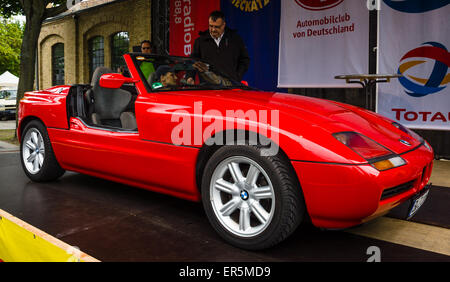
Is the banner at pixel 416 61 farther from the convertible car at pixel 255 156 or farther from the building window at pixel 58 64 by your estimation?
the building window at pixel 58 64

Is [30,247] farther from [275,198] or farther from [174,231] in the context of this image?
[275,198]

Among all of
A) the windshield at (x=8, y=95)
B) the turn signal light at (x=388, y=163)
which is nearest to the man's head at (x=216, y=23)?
the turn signal light at (x=388, y=163)

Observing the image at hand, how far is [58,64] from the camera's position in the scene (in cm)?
1661

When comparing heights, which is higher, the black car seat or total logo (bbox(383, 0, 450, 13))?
total logo (bbox(383, 0, 450, 13))

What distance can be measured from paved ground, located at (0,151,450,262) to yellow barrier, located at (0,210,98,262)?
1.51 ft

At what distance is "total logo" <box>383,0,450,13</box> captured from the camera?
18.5 feet

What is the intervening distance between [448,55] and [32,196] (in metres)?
5.57

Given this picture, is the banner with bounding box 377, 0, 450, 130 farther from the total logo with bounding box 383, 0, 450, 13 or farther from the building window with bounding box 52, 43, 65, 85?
the building window with bounding box 52, 43, 65, 85

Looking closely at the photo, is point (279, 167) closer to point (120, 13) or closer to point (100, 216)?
point (100, 216)

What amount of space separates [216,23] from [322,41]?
2590 millimetres

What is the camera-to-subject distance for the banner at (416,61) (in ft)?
18.4

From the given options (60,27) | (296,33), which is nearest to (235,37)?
(296,33)

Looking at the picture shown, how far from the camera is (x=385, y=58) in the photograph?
6.25 metres

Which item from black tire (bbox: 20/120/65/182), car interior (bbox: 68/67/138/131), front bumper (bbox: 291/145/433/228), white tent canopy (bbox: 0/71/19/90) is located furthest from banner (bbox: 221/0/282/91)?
white tent canopy (bbox: 0/71/19/90)
